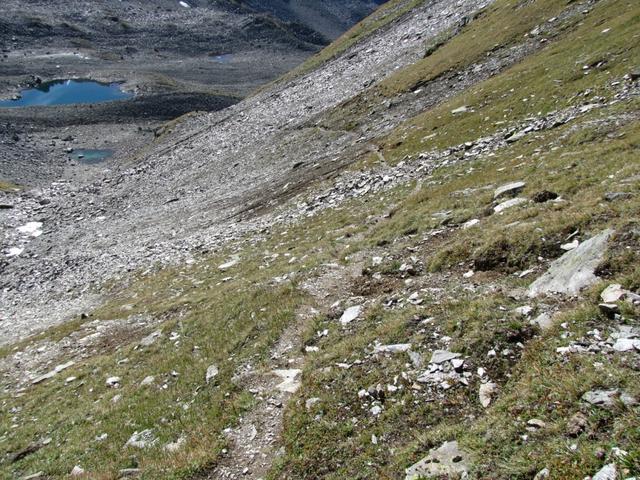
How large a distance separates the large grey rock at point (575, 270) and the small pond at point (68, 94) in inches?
6067

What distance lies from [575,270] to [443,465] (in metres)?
6.25

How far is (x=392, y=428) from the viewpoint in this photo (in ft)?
31.6

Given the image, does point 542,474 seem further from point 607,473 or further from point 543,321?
point 543,321

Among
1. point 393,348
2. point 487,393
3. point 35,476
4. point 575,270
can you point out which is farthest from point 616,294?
point 35,476

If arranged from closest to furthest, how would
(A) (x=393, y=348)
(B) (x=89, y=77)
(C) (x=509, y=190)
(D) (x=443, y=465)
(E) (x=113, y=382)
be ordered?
(D) (x=443, y=465), (A) (x=393, y=348), (E) (x=113, y=382), (C) (x=509, y=190), (B) (x=89, y=77)

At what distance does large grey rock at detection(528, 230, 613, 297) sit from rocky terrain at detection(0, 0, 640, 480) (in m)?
0.05

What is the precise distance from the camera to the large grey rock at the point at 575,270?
10.9 m

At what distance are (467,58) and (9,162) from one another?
8563 cm

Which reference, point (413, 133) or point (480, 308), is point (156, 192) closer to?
point (413, 133)

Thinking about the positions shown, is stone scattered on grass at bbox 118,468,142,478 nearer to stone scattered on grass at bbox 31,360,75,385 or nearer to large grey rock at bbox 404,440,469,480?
large grey rock at bbox 404,440,469,480

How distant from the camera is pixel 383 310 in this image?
14164 mm

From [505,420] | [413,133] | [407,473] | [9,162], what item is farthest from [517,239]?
[9,162]

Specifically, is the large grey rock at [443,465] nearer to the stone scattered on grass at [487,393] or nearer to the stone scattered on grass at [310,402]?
the stone scattered on grass at [487,393]

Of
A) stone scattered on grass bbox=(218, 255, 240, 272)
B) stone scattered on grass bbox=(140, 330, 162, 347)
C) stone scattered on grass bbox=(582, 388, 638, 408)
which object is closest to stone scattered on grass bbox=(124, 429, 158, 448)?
stone scattered on grass bbox=(140, 330, 162, 347)
